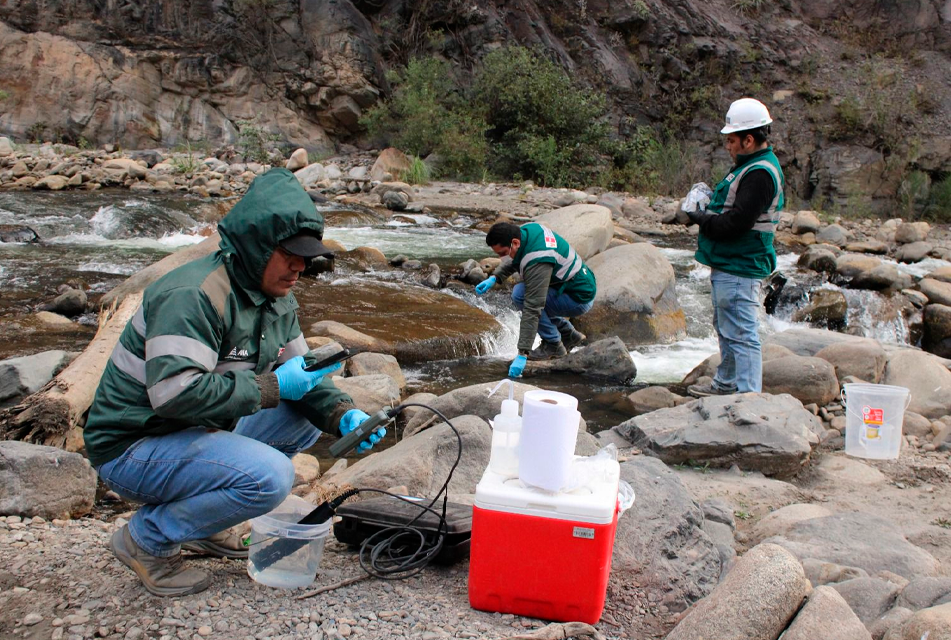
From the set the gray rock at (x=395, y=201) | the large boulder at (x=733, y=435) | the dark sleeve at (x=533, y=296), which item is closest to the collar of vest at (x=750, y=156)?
the large boulder at (x=733, y=435)

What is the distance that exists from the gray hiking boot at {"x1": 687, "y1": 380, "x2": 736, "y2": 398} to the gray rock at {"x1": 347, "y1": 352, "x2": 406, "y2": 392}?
7.59 feet

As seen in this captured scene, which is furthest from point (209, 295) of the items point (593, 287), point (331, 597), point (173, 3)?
point (173, 3)

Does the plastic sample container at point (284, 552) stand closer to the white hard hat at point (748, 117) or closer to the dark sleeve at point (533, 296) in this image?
the white hard hat at point (748, 117)

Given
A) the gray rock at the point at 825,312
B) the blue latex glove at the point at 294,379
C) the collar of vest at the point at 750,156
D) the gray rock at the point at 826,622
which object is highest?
the collar of vest at the point at 750,156

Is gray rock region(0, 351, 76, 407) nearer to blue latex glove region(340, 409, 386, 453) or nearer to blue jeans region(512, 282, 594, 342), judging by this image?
blue latex glove region(340, 409, 386, 453)

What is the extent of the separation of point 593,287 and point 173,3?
2167cm

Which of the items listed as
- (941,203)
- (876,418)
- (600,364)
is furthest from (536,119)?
(876,418)

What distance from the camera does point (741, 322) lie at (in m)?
5.43

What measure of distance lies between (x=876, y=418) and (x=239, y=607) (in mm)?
4002

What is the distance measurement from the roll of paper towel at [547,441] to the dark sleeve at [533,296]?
4.12 meters

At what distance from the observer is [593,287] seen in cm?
702

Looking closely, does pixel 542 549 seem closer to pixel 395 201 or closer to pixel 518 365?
pixel 518 365

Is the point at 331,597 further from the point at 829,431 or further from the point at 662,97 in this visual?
the point at 662,97

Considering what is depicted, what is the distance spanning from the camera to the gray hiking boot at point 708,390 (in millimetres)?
5828
